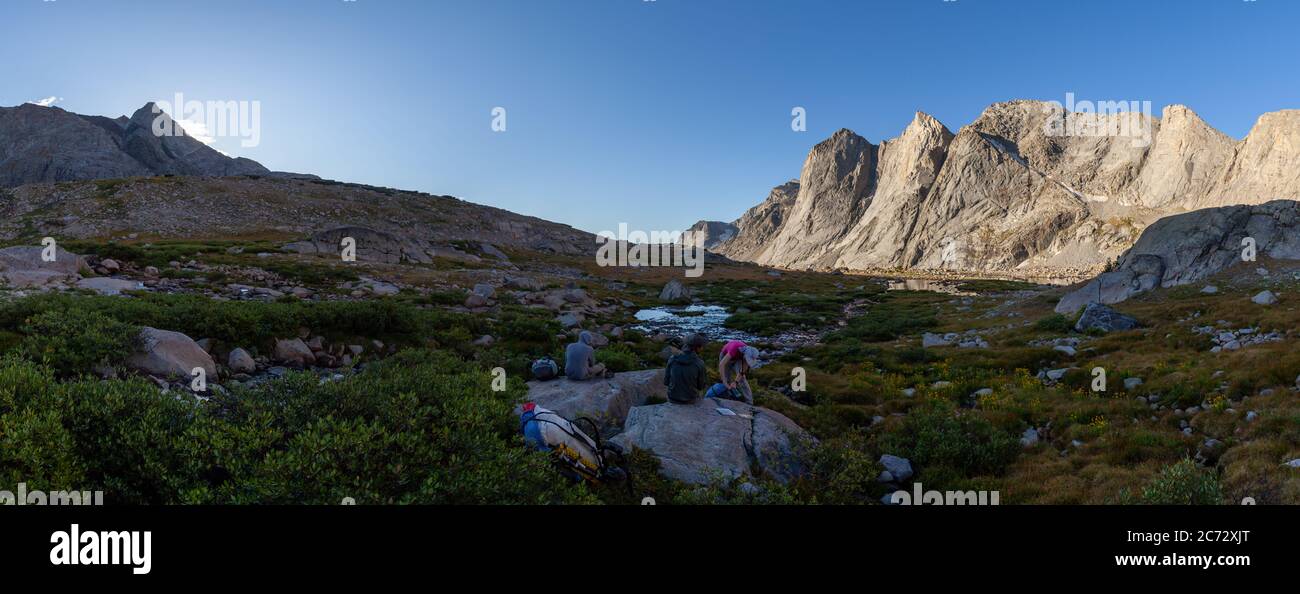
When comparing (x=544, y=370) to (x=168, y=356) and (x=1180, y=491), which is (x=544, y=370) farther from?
(x=1180, y=491)

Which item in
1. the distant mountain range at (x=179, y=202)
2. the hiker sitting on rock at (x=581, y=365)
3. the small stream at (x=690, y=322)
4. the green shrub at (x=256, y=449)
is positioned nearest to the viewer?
the green shrub at (x=256, y=449)

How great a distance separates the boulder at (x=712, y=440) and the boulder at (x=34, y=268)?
2391cm

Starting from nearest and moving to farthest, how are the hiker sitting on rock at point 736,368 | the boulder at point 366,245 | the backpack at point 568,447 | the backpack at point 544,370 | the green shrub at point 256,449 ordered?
the green shrub at point 256,449
the backpack at point 568,447
the hiker sitting on rock at point 736,368
the backpack at point 544,370
the boulder at point 366,245

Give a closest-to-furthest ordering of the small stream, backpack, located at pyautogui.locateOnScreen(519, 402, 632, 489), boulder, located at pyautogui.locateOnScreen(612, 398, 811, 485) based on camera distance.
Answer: backpack, located at pyautogui.locateOnScreen(519, 402, 632, 489) < boulder, located at pyautogui.locateOnScreen(612, 398, 811, 485) < the small stream

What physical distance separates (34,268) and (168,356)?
1998 cm

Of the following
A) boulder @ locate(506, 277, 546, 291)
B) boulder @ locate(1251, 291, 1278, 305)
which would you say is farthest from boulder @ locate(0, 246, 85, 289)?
boulder @ locate(1251, 291, 1278, 305)

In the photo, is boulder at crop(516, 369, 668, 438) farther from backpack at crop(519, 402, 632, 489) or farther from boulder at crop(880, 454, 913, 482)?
boulder at crop(880, 454, 913, 482)

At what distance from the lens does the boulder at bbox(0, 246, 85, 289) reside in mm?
19561

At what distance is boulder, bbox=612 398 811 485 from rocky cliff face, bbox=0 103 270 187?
151 metres

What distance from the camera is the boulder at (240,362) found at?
13.6m

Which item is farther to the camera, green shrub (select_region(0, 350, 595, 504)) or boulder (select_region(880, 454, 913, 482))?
boulder (select_region(880, 454, 913, 482))

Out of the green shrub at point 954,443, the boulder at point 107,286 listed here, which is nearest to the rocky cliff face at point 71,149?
the boulder at point 107,286

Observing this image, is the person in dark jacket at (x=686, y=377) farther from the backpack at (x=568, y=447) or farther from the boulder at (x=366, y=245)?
the boulder at (x=366, y=245)
